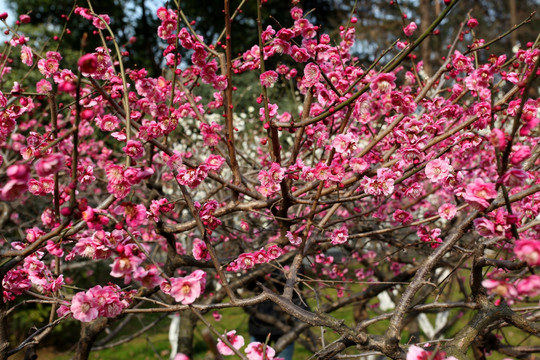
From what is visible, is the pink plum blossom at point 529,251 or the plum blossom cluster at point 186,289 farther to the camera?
the plum blossom cluster at point 186,289

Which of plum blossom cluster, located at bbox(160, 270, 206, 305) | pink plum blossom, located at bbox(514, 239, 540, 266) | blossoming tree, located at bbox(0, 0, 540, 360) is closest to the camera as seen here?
pink plum blossom, located at bbox(514, 239, 540, 266)

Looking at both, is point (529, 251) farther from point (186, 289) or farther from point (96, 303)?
point (96, 303)

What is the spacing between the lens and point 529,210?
92.9 inches

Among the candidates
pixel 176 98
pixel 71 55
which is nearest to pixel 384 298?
pixel 176 98

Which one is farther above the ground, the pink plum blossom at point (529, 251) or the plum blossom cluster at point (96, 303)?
the plum blossom cluster at point (96, 303)

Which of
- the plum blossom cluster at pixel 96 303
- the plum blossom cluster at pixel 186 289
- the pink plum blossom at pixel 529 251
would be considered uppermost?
the plum blossom cluster at pixel 96 303

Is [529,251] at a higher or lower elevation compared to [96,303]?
lower

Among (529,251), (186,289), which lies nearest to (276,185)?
(186,289)

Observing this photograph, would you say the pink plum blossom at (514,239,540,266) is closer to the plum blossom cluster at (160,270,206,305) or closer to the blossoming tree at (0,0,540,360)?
the blossoming tree at (0,0,540,360)

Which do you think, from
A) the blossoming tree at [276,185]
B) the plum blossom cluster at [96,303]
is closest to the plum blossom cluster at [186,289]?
the blossoming tree at [276,185]

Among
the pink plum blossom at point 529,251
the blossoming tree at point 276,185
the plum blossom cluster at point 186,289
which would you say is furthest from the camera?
the plum blossom cluster at point 186,289

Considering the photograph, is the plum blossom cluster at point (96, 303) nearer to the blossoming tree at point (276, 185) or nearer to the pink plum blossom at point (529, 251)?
the blossoming tree at point (276, 185)

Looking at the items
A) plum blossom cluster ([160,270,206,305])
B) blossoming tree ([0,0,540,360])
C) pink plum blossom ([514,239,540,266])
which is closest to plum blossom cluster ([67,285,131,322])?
blossoming tree ([0,0,540,360])

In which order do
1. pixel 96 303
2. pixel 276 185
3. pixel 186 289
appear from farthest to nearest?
pixel 276 185 → pixel 96 303 → pixel 186 289
